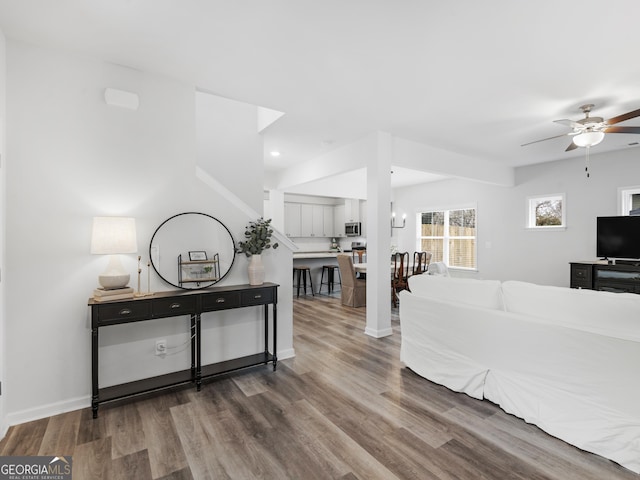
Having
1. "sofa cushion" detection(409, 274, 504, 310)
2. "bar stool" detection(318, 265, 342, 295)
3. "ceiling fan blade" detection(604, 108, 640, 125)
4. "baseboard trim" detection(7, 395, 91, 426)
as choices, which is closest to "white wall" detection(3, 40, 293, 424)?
Result: "baseboard trim" detection(7, 395, 91, 426)

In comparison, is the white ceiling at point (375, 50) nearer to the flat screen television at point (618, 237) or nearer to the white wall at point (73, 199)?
the white wall at point (73, 199)

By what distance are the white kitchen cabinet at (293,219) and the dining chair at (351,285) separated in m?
1.96

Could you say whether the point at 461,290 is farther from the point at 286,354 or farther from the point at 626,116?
the point at 626,116

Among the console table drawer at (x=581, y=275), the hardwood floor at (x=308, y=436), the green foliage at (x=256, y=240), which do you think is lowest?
the hardwood floor at (x=308, y=436)

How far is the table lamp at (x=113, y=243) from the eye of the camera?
7.75 feet

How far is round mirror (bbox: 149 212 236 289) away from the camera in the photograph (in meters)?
2.87

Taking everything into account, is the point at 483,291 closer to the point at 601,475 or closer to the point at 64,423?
the point at 601,475

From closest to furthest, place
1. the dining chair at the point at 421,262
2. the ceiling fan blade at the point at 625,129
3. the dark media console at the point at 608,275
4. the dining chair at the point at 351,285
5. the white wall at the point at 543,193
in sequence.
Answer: the ceiling fan blade at the point at 625,129, the dark media console at the point at 608,275, the white wall at the point at 543,193, the dining chair at the point at 351,285, the dining chair at the point at 421,262

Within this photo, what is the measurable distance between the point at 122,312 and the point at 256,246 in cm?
125

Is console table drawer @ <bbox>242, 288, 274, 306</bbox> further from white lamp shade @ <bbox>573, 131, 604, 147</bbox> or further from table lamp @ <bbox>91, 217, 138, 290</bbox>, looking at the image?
white lamp shade @ <bbox>573, 131, 604, 147</bbox>

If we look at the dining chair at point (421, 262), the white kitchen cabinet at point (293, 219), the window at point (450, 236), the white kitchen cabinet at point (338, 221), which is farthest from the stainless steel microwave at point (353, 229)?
the dining chair at point (421, 262)

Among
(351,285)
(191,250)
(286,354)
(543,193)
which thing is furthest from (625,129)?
(191,250)

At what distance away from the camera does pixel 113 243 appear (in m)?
2.39

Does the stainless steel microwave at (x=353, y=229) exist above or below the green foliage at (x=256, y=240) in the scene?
above
